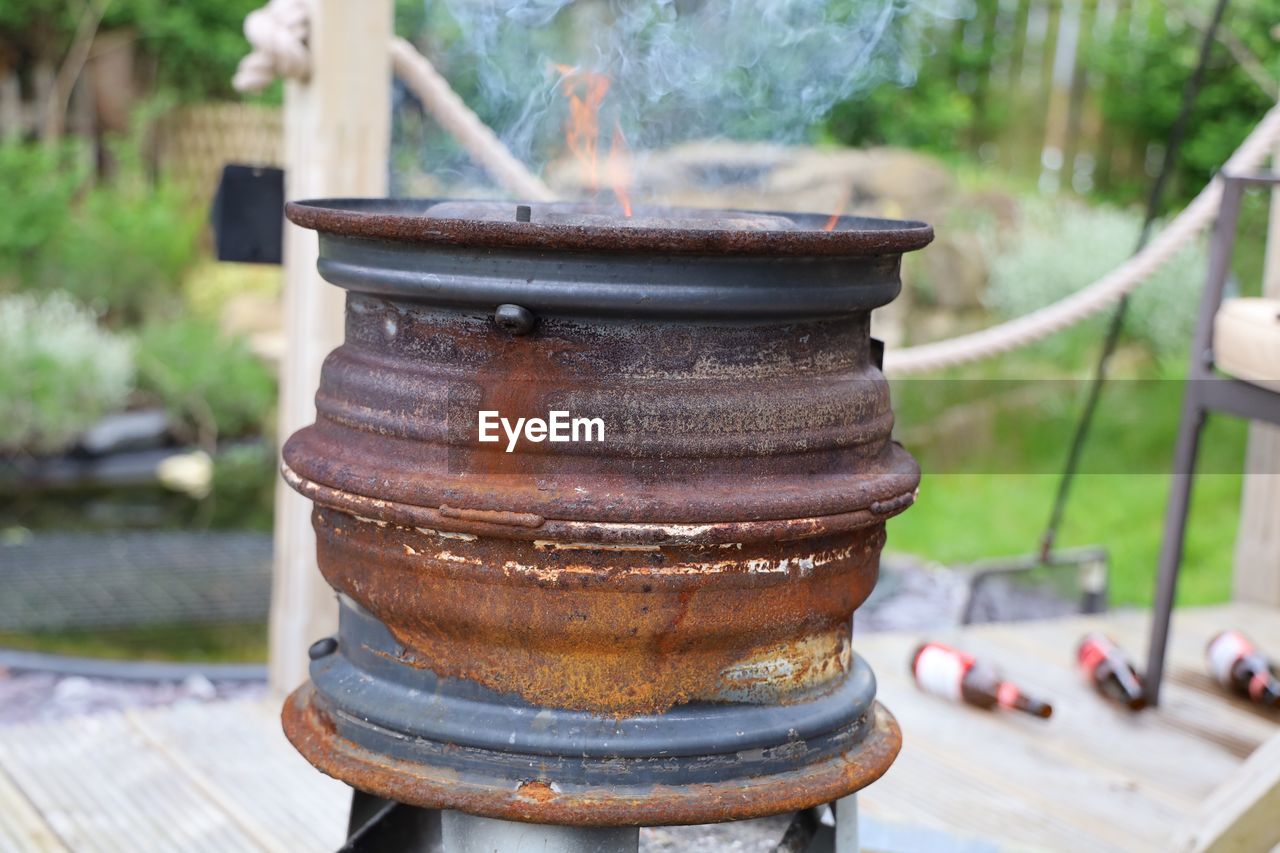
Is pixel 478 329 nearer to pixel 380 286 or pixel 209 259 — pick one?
pixel 380 286

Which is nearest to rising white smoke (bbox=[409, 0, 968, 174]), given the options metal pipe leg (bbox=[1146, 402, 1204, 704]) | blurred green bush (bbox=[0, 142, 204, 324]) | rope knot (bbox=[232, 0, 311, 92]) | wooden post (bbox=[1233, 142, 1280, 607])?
rope knot (bbox=[232, 0, 311, 92])

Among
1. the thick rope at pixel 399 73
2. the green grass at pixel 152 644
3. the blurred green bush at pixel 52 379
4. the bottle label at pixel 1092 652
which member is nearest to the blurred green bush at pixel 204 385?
the blurred green bush at pixel 52 379

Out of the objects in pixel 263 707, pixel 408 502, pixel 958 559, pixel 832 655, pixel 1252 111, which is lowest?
pixel 958 559

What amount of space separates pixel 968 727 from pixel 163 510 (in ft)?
11.8

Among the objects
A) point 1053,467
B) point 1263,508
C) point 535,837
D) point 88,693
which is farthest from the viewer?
point 1053,467

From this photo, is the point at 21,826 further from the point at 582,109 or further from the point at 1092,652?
the point at 1092,652

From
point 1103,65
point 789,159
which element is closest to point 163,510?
point 789,159

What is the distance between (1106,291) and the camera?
323cm

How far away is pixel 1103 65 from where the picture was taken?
28.3 feet

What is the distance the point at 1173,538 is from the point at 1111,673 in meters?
0.32

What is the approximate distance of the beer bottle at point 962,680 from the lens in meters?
2.85

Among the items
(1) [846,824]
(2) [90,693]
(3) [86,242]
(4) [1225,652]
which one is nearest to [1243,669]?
(4) [1225,652]

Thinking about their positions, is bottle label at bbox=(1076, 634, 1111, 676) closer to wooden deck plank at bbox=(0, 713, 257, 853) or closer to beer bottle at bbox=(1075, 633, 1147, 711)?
beer bottle at bbox=(1075, 633, 1147, 711)

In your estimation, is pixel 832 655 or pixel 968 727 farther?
pixel 968 727
